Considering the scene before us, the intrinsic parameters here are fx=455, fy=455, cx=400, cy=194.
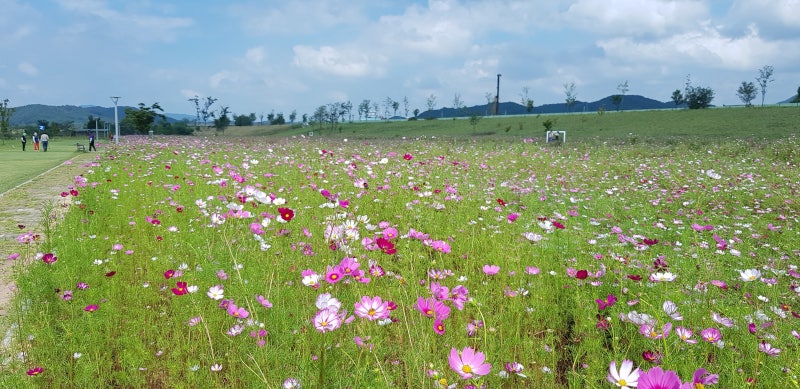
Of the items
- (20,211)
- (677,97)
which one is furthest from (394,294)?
(677,97)

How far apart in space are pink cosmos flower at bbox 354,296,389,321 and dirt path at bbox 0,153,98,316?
2272 millimetres

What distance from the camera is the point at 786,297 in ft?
9.89

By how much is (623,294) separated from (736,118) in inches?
1508

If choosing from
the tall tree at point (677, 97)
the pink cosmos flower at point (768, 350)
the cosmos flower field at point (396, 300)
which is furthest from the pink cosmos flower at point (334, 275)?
the tall tree at point (677, 97)

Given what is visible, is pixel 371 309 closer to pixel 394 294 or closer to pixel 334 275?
pixel 334 275

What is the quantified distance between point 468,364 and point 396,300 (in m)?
1.33

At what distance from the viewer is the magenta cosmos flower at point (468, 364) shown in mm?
1224

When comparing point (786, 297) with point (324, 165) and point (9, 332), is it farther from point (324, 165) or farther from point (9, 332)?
point (324, 165)

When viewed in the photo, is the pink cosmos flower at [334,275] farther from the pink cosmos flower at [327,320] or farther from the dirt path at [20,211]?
the dirt path at [20,211]

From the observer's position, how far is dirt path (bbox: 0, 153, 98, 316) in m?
3.06

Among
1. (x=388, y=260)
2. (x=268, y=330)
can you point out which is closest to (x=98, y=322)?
(x=268, y=330)

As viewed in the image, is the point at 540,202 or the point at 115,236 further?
the point at 540,202

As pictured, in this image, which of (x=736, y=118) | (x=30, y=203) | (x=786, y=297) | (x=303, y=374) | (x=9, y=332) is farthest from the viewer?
(x=736, y=118)

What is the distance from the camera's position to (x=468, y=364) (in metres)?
1.28
